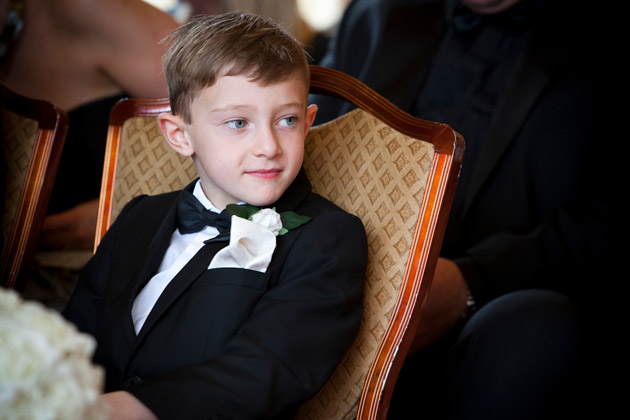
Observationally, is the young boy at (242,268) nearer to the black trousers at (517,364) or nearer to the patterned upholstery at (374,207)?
the patterned upholstery at (374,207)

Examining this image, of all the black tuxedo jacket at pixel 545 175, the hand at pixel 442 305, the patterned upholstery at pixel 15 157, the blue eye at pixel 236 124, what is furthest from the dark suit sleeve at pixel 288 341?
the patterned upholstery at pixel 15 157

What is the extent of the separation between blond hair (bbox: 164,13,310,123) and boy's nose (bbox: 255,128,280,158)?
89mm

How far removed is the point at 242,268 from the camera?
1143 millimetres

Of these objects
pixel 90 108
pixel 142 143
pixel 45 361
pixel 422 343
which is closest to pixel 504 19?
pixel 422 343

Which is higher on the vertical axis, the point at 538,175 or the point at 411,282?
the point at 538,175

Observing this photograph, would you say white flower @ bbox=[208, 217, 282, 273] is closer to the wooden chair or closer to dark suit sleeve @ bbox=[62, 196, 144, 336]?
the wooden chair

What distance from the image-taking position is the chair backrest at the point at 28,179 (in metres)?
1.64

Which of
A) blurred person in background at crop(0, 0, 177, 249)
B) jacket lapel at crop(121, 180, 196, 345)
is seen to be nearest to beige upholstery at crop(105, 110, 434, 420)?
jacket lapel at crop(121, 180, 196, 345)

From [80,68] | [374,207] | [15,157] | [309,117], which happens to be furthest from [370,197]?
[80,68]

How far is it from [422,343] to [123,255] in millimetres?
787

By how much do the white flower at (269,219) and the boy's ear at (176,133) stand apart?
231 millimetres

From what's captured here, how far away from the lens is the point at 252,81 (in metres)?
1.14

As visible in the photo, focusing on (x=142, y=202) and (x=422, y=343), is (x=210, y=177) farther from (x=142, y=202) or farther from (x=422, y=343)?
(x=422, y=343)

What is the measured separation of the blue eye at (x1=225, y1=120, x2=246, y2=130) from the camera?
1.17 meters
